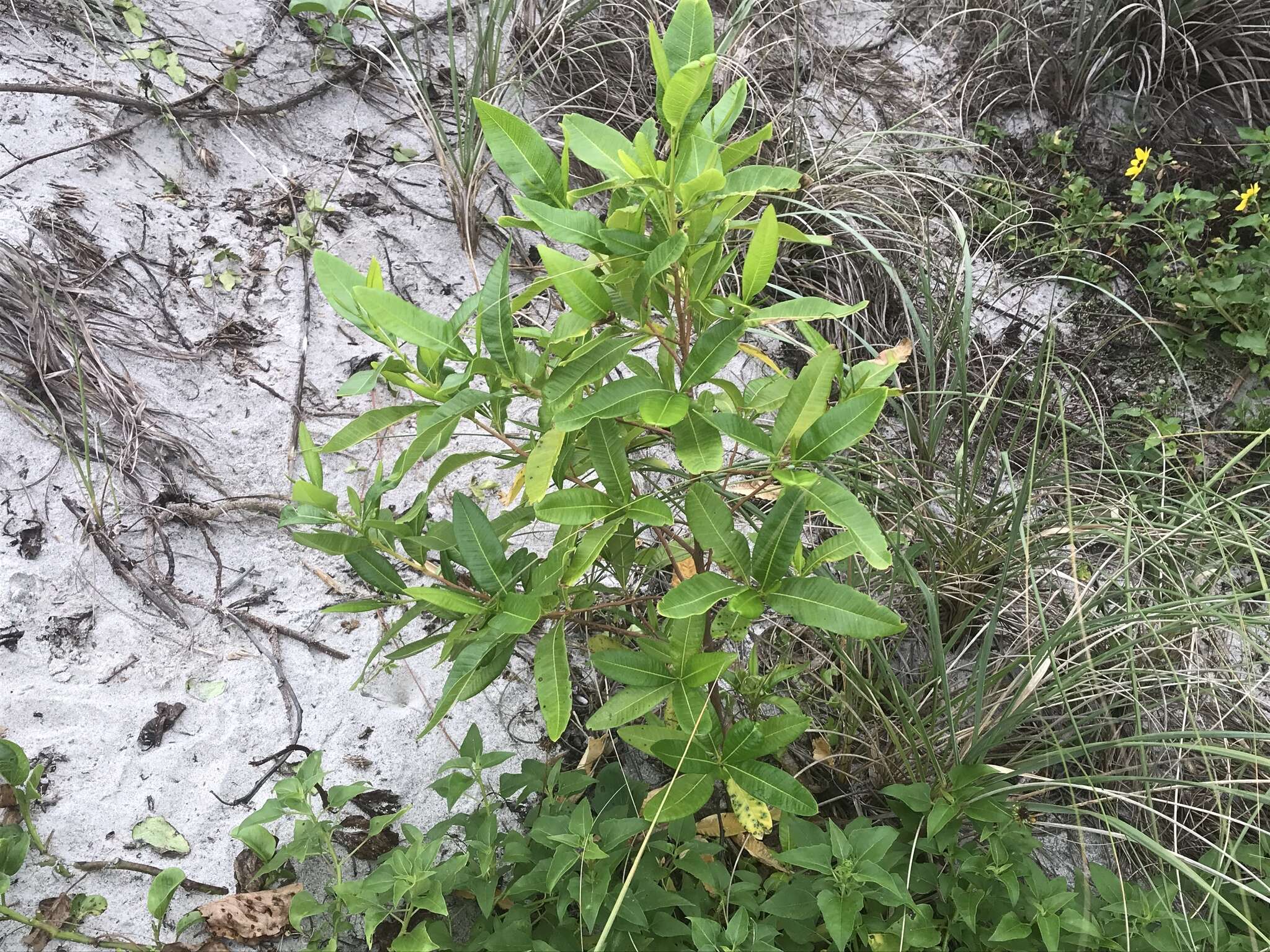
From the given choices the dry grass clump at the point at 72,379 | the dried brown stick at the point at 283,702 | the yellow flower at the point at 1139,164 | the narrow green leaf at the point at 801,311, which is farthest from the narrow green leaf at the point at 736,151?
the yellow flower at the point at 1139,164

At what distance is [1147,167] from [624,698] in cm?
308

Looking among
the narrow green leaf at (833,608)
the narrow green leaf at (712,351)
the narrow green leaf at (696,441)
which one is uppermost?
the narrow green leaf at (712,351)

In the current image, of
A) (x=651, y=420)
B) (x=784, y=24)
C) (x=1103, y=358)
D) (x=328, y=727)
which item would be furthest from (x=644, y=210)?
(x=784, y=24)

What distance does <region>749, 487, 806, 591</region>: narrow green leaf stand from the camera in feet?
3.71

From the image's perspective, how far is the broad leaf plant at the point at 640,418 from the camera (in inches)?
45.2

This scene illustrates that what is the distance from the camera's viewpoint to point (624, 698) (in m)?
1.24

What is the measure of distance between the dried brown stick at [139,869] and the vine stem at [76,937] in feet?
0.35

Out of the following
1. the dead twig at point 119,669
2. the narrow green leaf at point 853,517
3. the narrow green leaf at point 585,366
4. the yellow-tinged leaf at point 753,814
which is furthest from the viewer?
the dead twig at point 119,669

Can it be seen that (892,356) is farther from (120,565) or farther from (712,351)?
(120,565)

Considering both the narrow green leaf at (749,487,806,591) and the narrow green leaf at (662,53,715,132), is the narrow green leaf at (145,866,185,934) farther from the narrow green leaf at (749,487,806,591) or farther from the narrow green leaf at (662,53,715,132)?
the narrow green leaf at (662,53,715,132)

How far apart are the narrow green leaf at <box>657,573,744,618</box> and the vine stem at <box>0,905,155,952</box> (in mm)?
1133

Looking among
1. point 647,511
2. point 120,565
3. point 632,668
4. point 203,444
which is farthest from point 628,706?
point 203,444

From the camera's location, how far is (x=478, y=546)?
125 centimetres

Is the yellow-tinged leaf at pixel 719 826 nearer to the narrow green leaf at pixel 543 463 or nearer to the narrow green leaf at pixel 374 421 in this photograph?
the narrow green leaf at pixel 543 463
